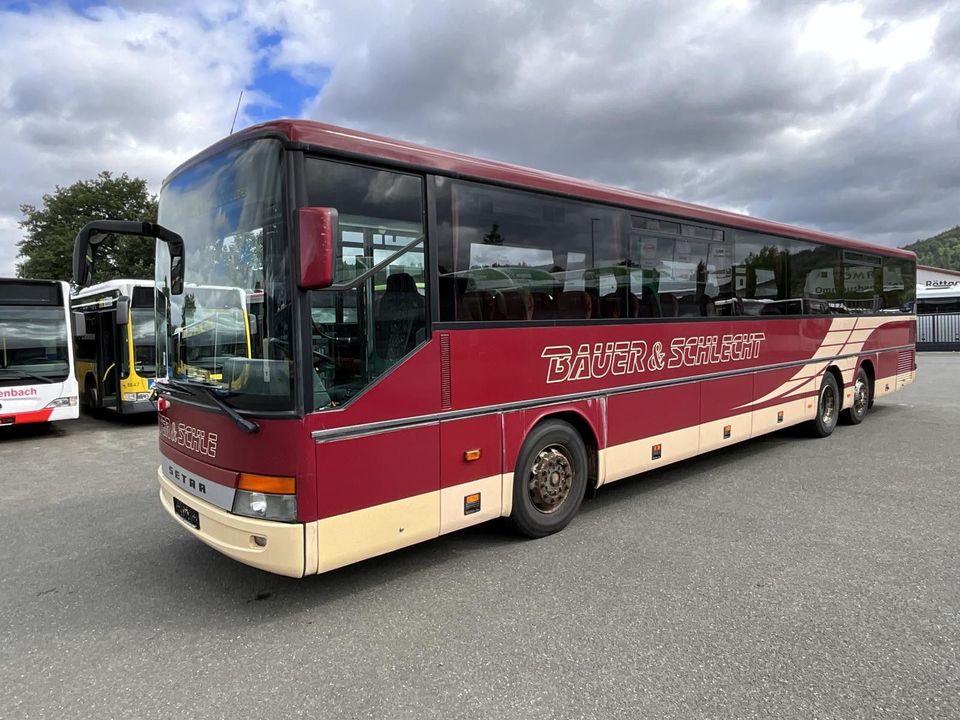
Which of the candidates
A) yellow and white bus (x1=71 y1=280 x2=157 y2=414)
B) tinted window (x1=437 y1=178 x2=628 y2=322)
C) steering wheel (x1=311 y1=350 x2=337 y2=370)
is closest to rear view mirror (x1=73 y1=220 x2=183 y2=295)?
steering wheel (x1=311 y1=350 x2=337 y2=370)

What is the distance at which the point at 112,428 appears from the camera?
1225 centimetres

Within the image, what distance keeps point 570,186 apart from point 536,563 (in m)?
3.08

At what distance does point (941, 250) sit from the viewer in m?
94.4

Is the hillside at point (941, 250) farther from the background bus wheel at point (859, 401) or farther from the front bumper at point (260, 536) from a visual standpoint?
the front bumper at point (260, 536)

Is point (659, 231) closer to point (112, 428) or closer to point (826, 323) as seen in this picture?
point (826, 323)

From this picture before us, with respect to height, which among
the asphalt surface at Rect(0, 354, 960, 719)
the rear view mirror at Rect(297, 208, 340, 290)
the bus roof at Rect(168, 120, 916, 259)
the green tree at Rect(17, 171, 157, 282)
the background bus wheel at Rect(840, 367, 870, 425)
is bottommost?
the asphalt surface at Rect(0, 354, 960, 719)

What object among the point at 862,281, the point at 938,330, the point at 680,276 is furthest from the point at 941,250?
the point at 680,276

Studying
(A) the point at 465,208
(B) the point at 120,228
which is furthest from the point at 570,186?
(B) the point at 120,228

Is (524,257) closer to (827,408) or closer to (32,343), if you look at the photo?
(827,408)

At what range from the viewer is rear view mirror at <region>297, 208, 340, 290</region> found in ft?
11.0

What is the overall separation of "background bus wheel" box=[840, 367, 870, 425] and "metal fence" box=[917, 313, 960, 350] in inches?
1040

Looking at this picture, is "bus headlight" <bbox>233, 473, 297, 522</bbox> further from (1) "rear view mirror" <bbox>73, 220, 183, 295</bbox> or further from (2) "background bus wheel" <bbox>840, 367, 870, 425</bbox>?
(2) "background bus wheel" <bbox>840, 367, 870, 425</bbox>

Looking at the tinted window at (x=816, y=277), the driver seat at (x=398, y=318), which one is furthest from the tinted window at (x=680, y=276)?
the driver seat at (x=398, y=318)

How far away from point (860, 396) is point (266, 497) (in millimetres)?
10211
